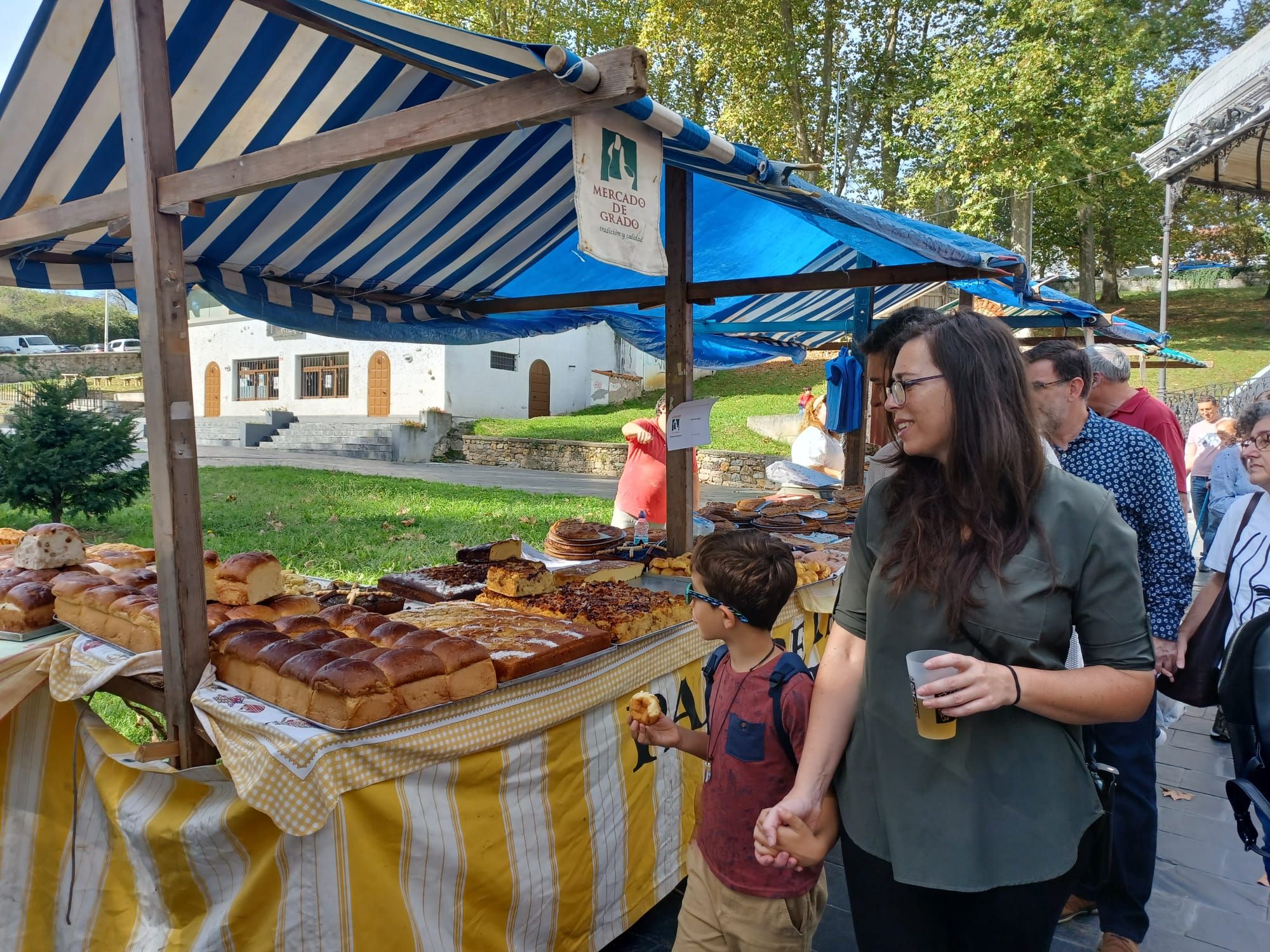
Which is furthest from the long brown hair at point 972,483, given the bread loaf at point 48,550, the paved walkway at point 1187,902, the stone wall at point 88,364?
the stone wall at point 88,364

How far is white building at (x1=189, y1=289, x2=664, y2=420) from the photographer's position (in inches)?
1005

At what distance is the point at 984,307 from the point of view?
13.8m

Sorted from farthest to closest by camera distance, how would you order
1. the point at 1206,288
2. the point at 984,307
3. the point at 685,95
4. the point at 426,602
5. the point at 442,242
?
the point at 1206,288 → the point at 685,95 → the point at 984,307 → the point at 442,242 → the point at 426,602

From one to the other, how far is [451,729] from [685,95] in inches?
1037

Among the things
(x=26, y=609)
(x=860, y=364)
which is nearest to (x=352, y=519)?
(x=860, y=364)

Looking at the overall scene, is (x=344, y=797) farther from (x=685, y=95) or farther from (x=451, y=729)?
(x=685, y=95)

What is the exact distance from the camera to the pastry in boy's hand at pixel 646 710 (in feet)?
6.86

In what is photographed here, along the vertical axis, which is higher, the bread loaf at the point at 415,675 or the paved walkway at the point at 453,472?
the bread loaf at the point at 415,675

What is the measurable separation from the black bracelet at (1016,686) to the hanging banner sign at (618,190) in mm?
1484

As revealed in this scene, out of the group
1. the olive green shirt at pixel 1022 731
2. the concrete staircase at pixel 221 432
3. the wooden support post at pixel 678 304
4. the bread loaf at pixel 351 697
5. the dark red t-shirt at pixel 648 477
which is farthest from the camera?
the concrete staircase at pixel 221 432

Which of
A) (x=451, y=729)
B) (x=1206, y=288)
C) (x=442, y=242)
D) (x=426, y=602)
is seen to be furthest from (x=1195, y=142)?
(x=1206, y=288)

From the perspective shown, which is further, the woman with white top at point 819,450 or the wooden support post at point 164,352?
the woman with white top at point 819,450

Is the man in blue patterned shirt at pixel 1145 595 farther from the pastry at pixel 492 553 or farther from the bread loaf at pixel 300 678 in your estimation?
the pastry at pixel 492 553

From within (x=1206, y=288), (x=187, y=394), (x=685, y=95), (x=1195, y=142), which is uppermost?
(x=685, y=95)
